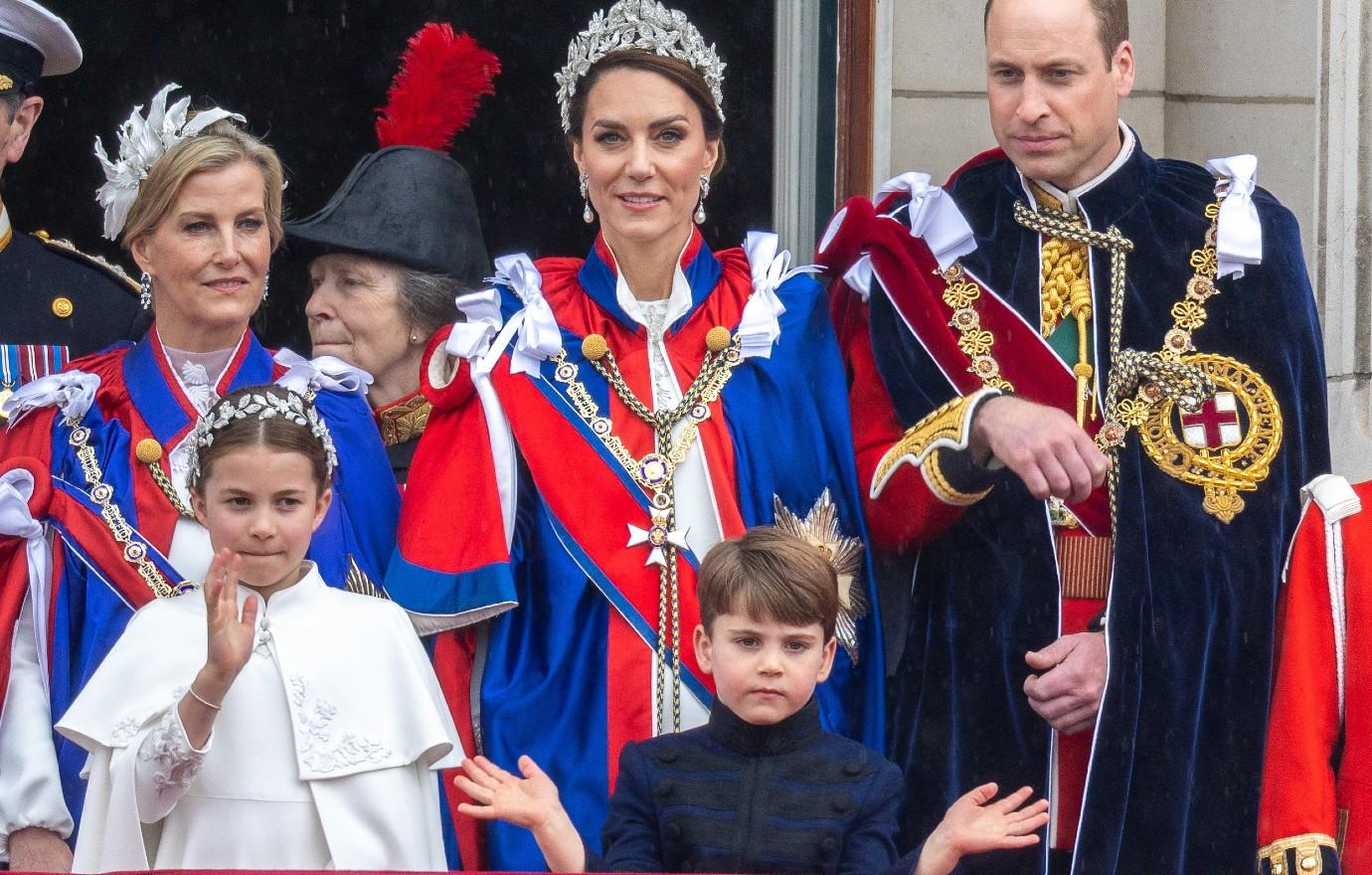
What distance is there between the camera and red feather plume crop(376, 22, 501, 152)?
16.9ft

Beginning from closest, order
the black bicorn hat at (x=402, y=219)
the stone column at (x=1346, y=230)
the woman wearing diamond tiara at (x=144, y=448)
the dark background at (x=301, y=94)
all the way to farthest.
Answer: the woman wearing diamond tiara at (x=144, y=448)
the black bicorn hat at (x=402, y=219)
the stone column at (x=1346, y=230)
the dark background at (x=301, y=94)

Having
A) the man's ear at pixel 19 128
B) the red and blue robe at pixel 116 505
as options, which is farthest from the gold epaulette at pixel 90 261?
the red and blue robe at pixel 116 505

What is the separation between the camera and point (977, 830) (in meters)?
3.40

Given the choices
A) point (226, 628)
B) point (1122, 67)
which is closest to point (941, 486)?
point (1122, 67)

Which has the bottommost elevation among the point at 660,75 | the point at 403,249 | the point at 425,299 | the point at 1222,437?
the point at 1222,437

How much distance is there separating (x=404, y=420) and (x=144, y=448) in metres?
0.90

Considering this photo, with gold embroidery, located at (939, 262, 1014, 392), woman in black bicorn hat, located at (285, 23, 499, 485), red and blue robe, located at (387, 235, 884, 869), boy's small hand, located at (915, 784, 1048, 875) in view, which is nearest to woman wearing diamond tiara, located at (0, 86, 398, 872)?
red and blue robe, located at (387, 235, 884, 869)

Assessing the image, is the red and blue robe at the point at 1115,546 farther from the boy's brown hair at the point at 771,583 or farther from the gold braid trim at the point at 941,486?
the boy's brown hair at the point at 771,583

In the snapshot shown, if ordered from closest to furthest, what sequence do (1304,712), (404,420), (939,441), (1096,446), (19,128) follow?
(1304,712) → (1096,446) → (939,441) → (19,128) → (404,420)

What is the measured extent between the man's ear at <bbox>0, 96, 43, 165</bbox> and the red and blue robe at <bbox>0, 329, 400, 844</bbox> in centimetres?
56

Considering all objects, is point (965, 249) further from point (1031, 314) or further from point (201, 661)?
point (201, 661)

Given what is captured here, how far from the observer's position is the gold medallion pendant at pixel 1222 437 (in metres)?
4.25

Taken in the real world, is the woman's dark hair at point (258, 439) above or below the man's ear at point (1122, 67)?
below

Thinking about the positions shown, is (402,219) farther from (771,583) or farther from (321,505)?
(771,583)
